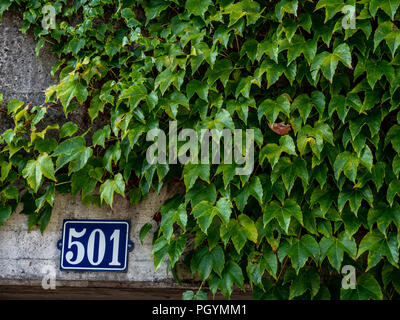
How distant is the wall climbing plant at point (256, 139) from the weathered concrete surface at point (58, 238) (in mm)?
58

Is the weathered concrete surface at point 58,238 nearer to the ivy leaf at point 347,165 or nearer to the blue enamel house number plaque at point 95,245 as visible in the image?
the blue enamel house number plaque at point 95,245

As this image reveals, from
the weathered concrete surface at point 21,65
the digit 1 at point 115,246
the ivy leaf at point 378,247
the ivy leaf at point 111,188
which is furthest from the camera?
the weathered concrete surface at point 21,65

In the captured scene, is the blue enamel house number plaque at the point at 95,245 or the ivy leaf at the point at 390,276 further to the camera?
the blue enamel house number plaque at the point at 95,245

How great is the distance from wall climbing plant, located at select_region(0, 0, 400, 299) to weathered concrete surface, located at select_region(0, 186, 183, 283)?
0.06 m

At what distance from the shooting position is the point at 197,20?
2064 mm

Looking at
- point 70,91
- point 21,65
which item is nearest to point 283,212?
point 70,91

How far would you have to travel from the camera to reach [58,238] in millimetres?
2146

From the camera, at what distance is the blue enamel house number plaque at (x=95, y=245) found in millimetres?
2082

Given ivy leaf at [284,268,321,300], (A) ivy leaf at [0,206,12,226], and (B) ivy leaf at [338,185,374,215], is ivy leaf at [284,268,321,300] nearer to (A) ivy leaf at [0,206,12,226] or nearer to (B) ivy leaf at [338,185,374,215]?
(B) ivy leaf at [338,185,374,215]

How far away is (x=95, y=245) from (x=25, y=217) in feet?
1.17

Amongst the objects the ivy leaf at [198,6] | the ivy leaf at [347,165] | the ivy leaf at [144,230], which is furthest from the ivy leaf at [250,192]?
the ivy leaf at [198,6]

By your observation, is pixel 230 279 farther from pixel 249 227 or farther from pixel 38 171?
pixel 38 171

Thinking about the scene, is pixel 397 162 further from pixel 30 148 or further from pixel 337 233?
pixel 30 148

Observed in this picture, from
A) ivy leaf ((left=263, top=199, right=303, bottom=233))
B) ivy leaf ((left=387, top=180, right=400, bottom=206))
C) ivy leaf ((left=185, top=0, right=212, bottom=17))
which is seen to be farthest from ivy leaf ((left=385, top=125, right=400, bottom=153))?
ivy leaf ((left=185, top=0, right=212, bottom=17))
